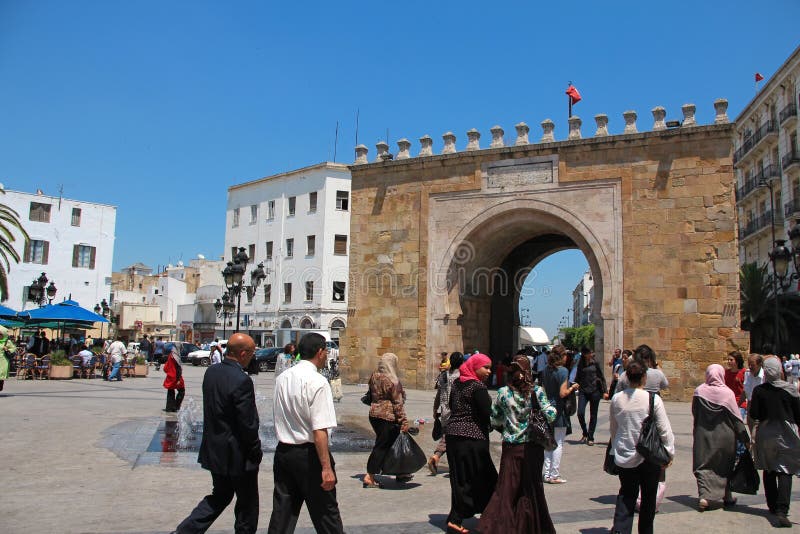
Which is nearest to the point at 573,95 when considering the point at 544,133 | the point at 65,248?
the point at 544,133

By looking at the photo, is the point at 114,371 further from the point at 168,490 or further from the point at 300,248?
the point at 300,248

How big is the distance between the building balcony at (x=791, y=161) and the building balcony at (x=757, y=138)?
6.56 feet

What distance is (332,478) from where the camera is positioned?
152 inches

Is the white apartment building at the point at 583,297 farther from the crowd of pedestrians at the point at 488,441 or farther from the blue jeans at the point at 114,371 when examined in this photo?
the crowd of pedestrians at the point at 488,441

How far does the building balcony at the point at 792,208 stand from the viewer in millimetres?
29703

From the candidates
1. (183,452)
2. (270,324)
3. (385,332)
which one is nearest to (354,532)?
(183,452)

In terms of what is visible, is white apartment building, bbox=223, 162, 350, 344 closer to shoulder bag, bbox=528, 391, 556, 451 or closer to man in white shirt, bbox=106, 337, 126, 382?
man in white shirt, bbox=106, 337, 126, 382

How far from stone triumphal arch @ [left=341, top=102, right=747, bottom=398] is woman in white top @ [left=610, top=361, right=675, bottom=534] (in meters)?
11.7

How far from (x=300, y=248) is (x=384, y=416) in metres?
32.6

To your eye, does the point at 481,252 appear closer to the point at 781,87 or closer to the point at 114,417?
the point at 114,417

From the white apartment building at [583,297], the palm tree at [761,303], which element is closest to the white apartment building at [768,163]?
the palm tree at [761,303]

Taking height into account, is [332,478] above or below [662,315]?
below

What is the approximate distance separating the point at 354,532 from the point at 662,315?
1294cm

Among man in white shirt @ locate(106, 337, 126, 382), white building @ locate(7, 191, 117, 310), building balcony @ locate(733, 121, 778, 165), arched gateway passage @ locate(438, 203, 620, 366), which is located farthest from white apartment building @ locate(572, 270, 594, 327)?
man in white shirt @ locate(106, 337, 126, 382)
